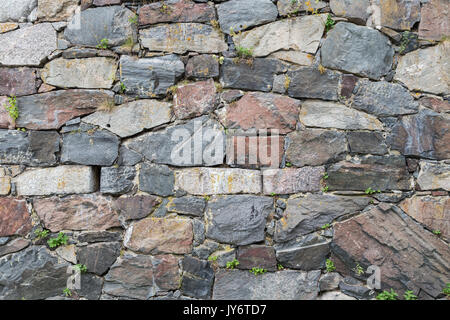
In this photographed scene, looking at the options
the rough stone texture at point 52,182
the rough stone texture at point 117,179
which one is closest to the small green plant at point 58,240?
the rough stone texture at point 52,182

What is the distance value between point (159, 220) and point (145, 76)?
1.06 m

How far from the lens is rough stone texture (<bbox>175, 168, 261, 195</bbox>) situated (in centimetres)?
249

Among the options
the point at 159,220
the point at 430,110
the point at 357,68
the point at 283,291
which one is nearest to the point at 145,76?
the point at 159,220

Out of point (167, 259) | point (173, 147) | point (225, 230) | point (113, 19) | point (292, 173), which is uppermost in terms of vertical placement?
point (113, 19)

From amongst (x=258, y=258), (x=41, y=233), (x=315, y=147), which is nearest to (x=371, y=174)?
(x=315, y=147)

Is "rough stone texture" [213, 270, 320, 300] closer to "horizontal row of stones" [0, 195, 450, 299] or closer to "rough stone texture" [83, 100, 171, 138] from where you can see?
"horizontal row of stones" [0, 195, 450, 299]

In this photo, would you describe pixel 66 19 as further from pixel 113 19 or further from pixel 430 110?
pixel 430 110

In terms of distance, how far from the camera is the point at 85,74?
2.55 metres

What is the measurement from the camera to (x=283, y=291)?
2.45m

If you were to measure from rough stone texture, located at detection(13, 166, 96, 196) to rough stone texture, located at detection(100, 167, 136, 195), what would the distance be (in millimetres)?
121


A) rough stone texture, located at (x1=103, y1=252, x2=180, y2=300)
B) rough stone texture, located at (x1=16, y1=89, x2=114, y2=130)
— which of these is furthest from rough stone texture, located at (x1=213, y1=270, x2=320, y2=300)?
rough stone texture, located at (x1=16, y1=89, x2=114, y2=130)

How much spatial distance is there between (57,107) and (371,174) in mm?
2355

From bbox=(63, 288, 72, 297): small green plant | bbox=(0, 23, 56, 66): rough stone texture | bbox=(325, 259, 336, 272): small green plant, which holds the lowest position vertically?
bbox=(63, 288, 72, 297): small green plant

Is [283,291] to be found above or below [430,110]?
below
